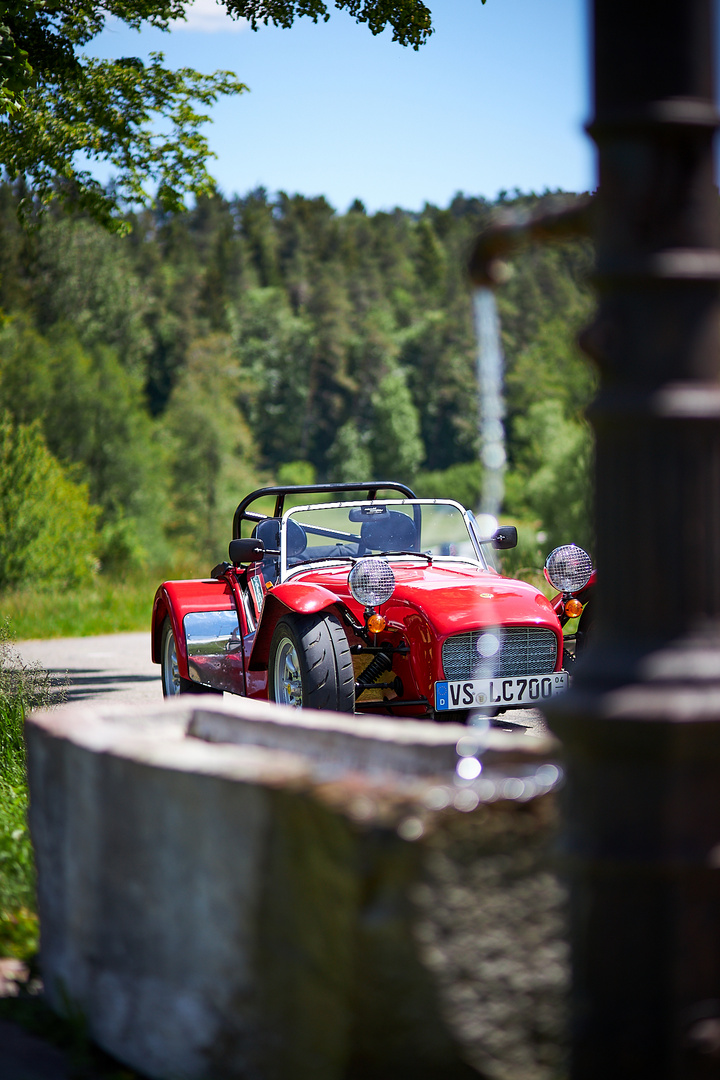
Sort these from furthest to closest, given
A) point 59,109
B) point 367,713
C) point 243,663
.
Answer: point 59,109 → point 243,663 → point 367,713

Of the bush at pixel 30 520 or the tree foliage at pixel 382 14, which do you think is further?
the bush at pixel 30 520

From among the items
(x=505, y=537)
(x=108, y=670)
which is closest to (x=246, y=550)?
(x=505, y=537)

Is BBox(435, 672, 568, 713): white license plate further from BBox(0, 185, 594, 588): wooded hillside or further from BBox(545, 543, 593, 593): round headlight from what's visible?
BBox(0, 185, 594, 588): wooded hillside

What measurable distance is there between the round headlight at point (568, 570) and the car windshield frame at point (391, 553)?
667mm

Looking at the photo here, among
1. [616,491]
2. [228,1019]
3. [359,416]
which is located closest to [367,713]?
[228,1019]

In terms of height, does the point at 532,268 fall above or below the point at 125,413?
above

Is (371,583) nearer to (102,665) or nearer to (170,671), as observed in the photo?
(170,671)

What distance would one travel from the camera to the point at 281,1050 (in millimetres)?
2463

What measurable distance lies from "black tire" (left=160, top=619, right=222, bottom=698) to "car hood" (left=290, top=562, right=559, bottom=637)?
1.48 meters

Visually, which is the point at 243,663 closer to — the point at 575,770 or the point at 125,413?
the point at 575,770

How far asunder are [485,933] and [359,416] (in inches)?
4055

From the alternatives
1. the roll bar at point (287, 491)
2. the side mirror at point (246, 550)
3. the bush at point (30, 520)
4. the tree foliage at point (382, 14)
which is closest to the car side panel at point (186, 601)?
the roll bar at point (287, 491)

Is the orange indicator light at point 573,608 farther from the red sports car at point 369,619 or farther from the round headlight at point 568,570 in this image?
the red sports car at point 369,619

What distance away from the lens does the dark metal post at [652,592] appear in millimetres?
2182
